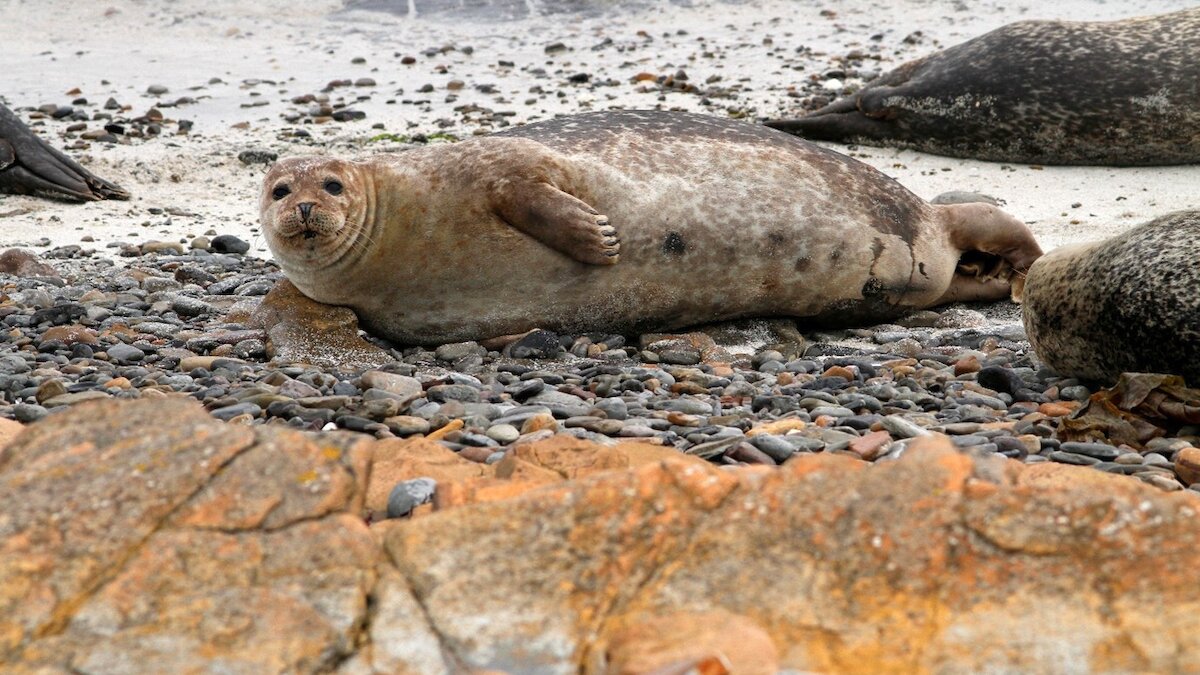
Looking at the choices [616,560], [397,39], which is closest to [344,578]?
[616,560]

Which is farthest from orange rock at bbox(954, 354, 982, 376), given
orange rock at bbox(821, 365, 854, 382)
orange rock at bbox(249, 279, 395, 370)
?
orange rock at bbox(249, 279, 395, 370)

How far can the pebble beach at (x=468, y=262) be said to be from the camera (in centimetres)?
400

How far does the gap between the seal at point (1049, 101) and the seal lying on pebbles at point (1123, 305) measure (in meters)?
4.52

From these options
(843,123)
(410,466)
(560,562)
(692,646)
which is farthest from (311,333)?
(843,123)

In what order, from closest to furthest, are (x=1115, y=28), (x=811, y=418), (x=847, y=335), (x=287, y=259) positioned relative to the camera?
(x=811, y=418), (x=287, y=259), (x=847, y=335), (x=1115, y=28)

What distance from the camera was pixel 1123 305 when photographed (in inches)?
177

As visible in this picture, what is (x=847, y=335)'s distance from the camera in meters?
6.00

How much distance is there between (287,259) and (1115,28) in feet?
21.2

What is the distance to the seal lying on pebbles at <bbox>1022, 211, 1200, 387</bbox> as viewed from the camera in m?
4.32

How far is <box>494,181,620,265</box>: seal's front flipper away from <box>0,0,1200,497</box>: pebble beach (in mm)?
370

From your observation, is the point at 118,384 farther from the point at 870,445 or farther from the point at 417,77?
the point at 417,77

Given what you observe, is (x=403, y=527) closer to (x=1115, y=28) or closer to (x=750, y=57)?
(x=1115, y=28)

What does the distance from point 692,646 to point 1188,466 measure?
6.36ft

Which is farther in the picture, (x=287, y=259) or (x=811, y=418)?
(x=287, y=259)
